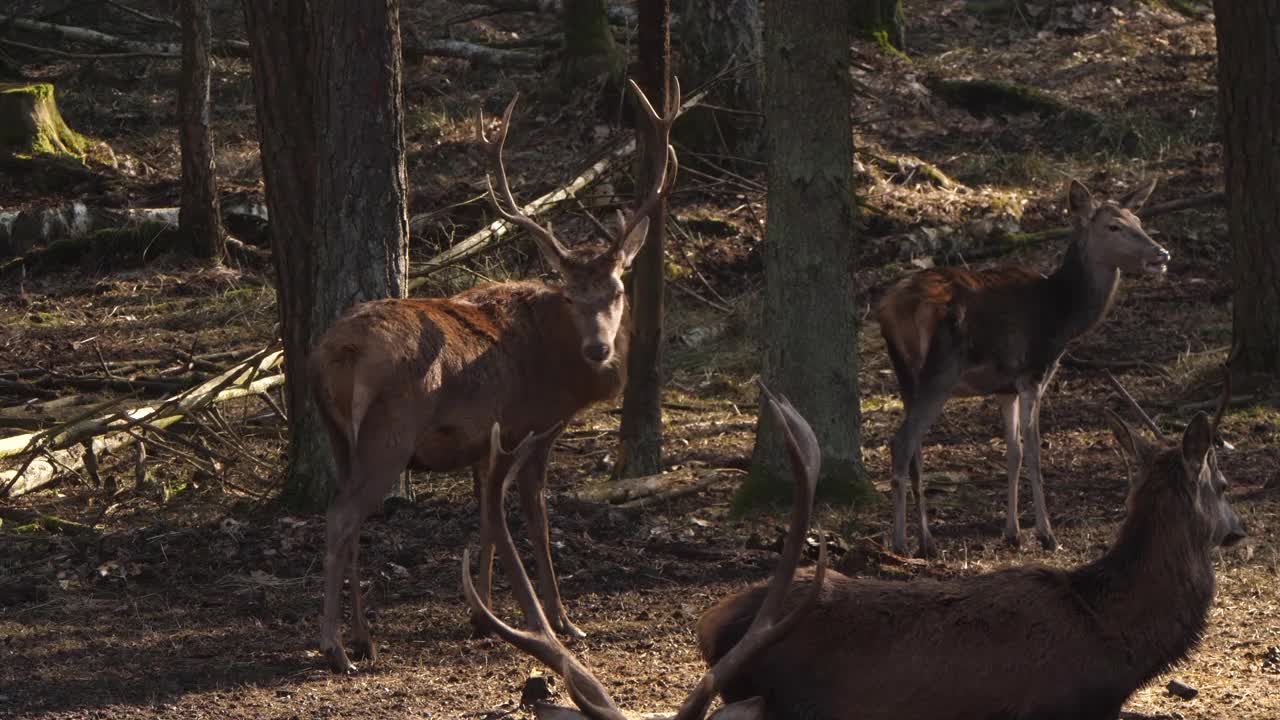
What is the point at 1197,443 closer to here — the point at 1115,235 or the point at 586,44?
the point at 1115,235

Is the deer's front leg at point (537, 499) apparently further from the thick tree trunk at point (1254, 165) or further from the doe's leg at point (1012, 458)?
the thick tree trunk at point (1254, 165)

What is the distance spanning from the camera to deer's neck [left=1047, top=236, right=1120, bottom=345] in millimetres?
10203

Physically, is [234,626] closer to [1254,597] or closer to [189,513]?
[189,513]

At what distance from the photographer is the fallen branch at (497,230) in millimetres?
11883

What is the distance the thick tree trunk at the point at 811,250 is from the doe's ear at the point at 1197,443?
4006mm

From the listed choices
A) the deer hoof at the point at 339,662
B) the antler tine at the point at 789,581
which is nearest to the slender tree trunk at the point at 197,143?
the deer hoof at the point at 339,662

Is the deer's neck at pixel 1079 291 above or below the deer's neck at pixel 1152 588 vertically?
above

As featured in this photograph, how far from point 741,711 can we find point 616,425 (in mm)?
7578

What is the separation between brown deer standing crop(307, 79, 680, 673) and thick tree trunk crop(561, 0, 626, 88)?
9.53 m

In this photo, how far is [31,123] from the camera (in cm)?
1772

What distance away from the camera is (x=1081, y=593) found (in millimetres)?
5625

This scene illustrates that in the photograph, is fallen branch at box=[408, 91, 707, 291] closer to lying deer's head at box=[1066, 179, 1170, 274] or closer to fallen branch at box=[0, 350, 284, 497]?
fallen branch at box=[0, 350, 284, 497]

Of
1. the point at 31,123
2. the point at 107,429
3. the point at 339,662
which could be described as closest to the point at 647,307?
the point at 107,429

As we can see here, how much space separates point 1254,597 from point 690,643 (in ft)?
9.46
